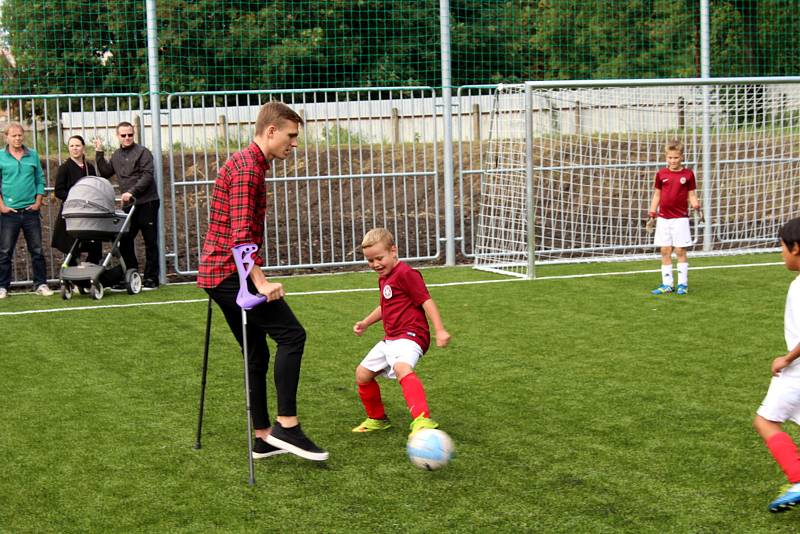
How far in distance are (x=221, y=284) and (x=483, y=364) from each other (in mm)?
2932

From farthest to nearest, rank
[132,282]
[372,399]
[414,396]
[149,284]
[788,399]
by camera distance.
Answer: [149,284], [132,282], [372,399], [414,396], [788,399]

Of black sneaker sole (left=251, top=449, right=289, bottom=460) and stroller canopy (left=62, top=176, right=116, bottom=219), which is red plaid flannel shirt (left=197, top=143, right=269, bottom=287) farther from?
stroller canopy (left=62, top=176, right=116, bottom=219)

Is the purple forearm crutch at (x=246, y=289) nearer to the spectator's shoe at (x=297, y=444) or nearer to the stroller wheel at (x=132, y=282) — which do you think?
the spectator's shoe at (x=297, y=444)

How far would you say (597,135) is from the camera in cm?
1549

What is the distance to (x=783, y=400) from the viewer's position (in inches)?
177

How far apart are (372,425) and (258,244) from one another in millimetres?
1434

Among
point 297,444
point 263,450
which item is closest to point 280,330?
point 297,444

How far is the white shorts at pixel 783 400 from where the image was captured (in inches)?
176

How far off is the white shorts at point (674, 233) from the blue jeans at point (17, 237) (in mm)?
7091

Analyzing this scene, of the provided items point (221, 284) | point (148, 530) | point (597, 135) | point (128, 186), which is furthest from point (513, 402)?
point (597, 135)

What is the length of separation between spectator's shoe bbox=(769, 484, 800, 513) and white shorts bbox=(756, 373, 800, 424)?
0.30 meters

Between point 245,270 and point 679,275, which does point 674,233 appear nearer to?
point 679,275

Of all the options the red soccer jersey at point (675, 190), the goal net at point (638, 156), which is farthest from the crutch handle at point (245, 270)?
the goal net at point (638, 156)

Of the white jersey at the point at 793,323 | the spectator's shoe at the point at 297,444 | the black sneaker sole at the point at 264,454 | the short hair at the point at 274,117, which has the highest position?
the short hair at the point at 274,117
